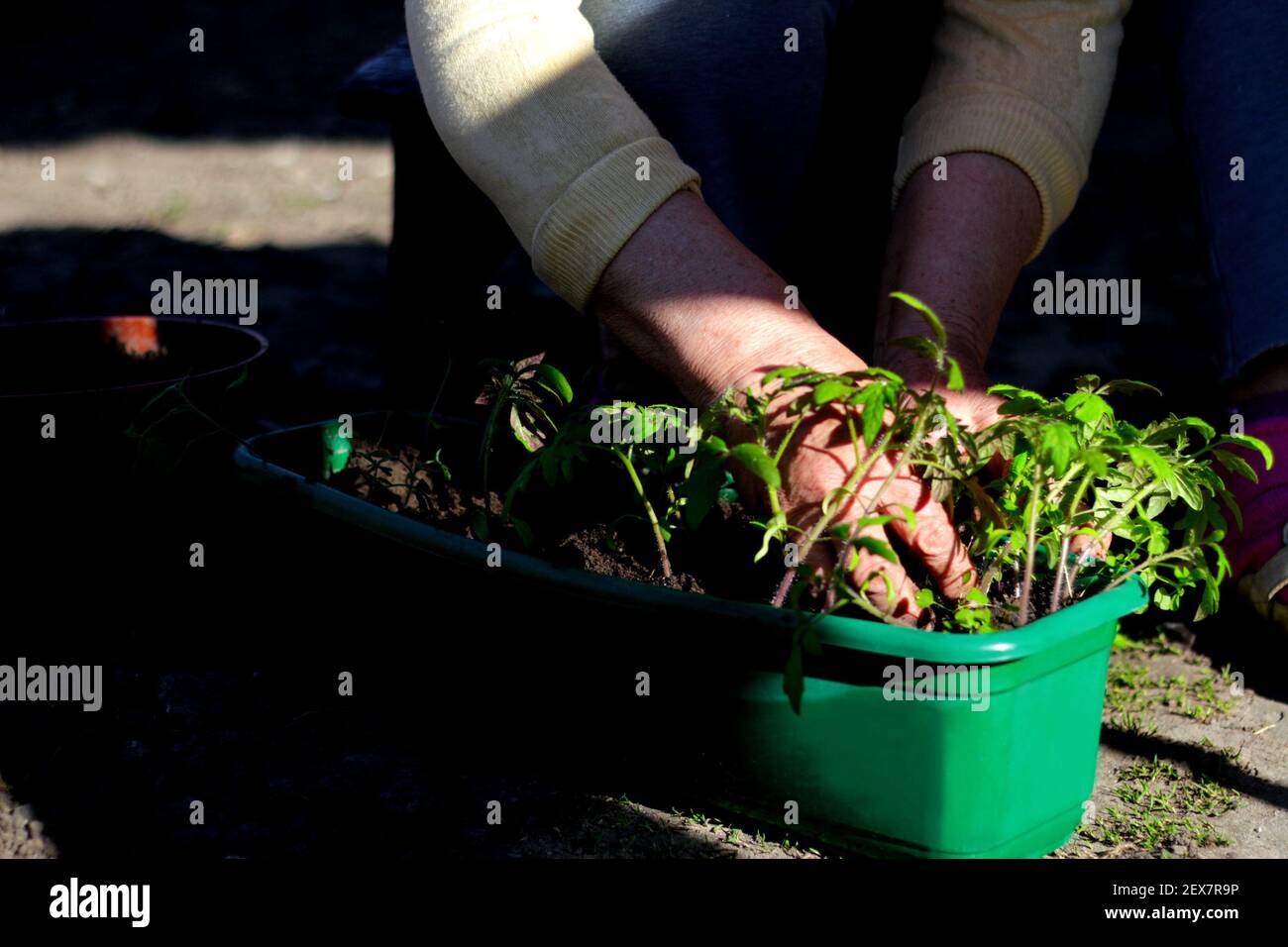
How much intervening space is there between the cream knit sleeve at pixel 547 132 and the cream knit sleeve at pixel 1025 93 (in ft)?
1.23

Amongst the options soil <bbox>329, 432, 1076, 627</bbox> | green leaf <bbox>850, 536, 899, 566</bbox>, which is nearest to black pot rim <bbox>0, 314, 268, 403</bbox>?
soil <bbox>329, 432, 1076, 627</bbox>

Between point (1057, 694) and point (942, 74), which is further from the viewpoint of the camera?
point (942, 74)

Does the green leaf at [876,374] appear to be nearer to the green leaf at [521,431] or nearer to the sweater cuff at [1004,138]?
the green leaf at [521,431]

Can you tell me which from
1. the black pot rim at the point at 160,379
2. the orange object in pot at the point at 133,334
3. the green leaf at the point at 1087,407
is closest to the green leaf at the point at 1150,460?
the green leaf at the point at 1087,407

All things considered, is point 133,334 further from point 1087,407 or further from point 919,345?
point 1087,407

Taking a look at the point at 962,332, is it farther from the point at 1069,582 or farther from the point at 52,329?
the point at 52,329

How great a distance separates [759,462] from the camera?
103 cm

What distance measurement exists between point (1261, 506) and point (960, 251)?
1.61 feet

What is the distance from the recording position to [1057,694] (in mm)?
1098

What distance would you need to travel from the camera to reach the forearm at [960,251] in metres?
1.31

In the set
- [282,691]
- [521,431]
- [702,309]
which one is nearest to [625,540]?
[521,431]

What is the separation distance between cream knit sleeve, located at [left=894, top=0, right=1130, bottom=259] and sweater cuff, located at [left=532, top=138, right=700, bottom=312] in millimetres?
377
